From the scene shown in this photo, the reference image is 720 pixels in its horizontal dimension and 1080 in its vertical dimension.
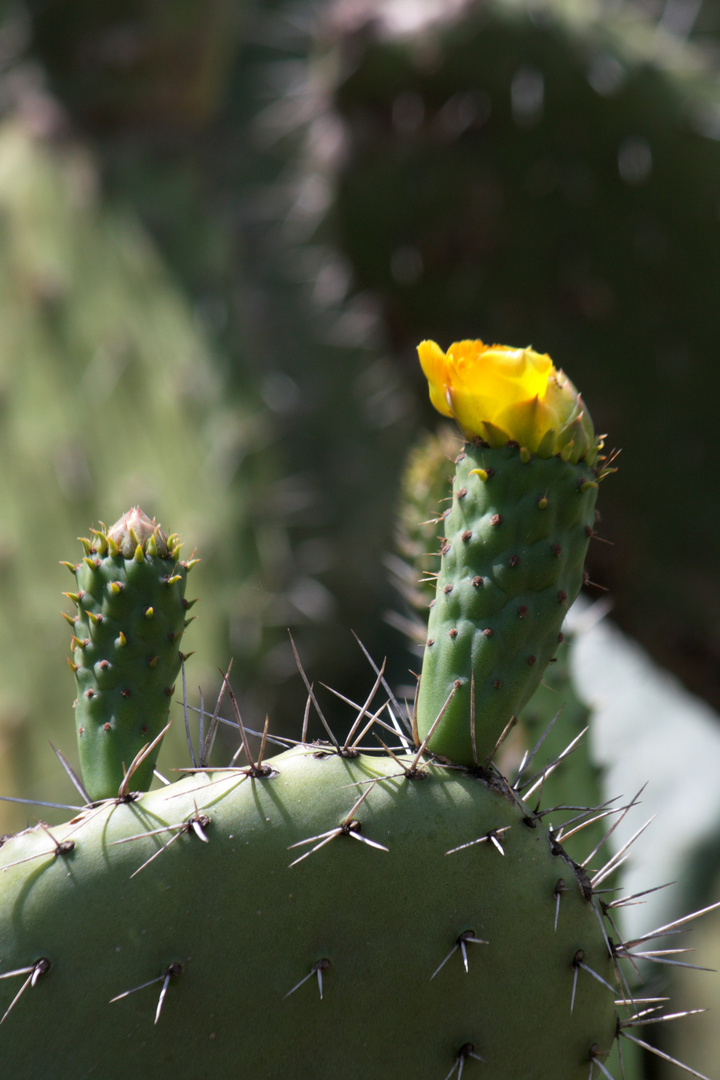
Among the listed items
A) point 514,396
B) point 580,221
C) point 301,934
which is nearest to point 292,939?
point 301,934

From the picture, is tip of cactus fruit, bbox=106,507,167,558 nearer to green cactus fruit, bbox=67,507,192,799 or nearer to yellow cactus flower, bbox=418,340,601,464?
green cactus fruit, bbox=67,507,192,799

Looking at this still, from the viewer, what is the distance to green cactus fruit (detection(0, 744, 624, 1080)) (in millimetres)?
596

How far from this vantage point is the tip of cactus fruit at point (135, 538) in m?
0.68

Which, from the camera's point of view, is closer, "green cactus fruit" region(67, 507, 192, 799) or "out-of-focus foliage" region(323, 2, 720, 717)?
"green cactus fruit" region(67, 507, 192, 799)

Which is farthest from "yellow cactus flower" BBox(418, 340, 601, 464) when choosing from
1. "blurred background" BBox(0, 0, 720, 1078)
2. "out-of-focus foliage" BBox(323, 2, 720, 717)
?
"out-of-focus foliage" BBox(323, 2, 720, 717)

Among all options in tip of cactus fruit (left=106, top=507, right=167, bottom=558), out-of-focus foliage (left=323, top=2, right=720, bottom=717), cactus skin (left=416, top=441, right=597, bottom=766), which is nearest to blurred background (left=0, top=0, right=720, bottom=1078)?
out-of-focus foliage (left=323, top=2, right=720, bottom=717)

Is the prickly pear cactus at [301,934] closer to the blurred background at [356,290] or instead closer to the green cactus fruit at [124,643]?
the green cactus fruit at [124,643]

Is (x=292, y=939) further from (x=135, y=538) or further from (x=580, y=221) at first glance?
(x=580, y=221)

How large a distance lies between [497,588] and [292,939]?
0.26m

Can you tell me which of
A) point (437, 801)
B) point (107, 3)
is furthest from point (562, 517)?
point (107, 3)

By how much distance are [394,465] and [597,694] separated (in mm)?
1207

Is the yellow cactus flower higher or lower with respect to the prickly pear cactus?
higher

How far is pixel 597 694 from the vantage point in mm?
1565

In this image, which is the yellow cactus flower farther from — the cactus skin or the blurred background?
the blurred background
